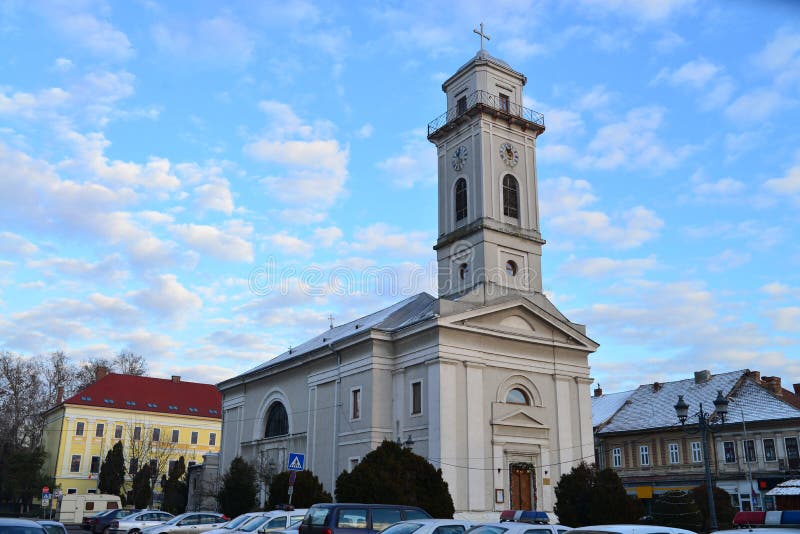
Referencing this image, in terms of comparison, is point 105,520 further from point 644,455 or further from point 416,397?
point 644,455

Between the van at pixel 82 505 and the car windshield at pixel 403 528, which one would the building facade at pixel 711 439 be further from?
the van at pixel 82 505

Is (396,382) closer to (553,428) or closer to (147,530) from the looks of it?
(553,428)

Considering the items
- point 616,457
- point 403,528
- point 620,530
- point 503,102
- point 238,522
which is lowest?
point 238,522

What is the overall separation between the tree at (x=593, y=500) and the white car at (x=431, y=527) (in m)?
9.99

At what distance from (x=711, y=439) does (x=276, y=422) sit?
2729cm

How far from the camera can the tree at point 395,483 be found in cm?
2422

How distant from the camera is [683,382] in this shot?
175ft

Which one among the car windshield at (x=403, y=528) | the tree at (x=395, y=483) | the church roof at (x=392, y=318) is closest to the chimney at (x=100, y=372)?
the church roof at (x=392, y=318)

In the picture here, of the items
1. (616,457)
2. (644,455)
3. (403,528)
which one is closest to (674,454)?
(644,455)

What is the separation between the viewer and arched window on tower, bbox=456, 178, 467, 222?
39312 millimetres

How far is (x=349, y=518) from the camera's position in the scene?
16406 millimetres

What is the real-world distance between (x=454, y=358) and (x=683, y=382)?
28.2 meters

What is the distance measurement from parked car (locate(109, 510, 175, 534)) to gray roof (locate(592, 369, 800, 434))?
33347mm

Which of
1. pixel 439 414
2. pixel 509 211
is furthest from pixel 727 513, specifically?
pixel 509 211
